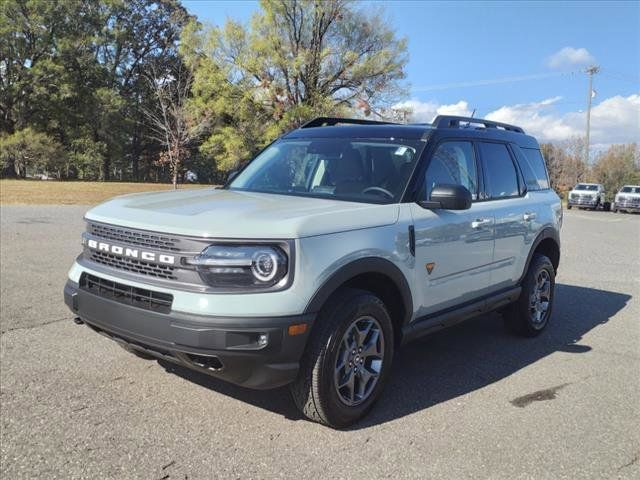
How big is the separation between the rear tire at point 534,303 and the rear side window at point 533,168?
74cm

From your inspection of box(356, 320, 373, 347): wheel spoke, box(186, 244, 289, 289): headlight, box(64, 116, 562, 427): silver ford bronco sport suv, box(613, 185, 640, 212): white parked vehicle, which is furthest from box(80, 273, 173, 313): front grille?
box(613, 185, 640, 212): white parked vehicle

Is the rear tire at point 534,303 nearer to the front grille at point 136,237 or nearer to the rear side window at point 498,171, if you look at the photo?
the rear side window at point 498,171

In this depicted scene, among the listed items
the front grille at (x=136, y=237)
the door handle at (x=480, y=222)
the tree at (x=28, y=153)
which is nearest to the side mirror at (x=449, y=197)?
the door handle at (x=480, y=222)

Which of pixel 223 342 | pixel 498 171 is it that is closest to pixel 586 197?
pixel 498 171

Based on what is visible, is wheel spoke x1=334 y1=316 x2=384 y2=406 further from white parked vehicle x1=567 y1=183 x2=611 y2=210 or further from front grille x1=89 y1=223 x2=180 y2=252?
white parked vehicle x1=567 y1=183 x2=611 y2=210

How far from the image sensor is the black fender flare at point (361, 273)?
3.19m

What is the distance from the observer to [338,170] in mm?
4395

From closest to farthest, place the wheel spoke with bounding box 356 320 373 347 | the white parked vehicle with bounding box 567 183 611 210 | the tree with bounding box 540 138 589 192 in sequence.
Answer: the wheel spoke with bounding box 356 320 373 347 < the white parked vehicle with bounding box 567 183 611 210 < the tree with bounding box 540 138 589 192

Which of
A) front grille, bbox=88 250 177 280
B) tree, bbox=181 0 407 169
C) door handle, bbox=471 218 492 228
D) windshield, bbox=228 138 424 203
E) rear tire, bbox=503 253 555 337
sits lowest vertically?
rear tire, bbox=503 253 555 337

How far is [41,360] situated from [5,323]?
1200 millimetres

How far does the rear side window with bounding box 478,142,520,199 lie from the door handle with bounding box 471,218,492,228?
1.10 ft

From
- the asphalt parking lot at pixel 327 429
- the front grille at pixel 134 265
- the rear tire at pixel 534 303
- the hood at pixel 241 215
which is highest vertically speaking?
the hood at pixel 241 215

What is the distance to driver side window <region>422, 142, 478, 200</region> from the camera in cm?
421

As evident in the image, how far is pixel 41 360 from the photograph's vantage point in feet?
14.5
